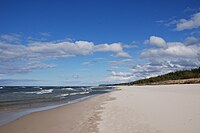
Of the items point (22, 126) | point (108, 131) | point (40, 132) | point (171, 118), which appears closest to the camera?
point (108, 131)

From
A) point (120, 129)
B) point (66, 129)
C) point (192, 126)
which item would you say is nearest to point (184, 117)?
point (192, 126)

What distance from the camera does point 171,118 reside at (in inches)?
378

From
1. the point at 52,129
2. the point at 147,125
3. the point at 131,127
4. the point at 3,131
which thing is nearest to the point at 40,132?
the point at 52,129

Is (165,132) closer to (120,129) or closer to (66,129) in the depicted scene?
(120,129)

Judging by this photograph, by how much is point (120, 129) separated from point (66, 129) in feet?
8.19

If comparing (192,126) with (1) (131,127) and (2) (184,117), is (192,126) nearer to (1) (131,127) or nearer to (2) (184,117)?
(2) (184,117)

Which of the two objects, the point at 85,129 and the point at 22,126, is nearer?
the point at 85,129

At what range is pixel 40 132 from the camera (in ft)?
29.4

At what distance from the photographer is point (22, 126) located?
34.1ft

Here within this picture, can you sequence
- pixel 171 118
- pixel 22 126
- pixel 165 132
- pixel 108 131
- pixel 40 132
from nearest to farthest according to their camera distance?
pixel 165 132 → pixel 108 131 → pixel 40 132 → pixel 171 118 → pixel 22 126

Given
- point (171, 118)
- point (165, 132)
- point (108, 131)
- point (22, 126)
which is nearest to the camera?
point (165, 132)

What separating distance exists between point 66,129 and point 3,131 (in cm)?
288

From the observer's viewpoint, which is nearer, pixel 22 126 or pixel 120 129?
pixel 120 129

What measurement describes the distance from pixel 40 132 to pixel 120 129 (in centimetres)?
345
